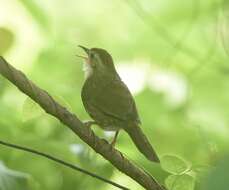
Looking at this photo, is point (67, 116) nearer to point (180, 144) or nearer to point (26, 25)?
point (180, 144)

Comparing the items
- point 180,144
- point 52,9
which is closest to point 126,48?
point 52,9

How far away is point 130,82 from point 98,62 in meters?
1.42

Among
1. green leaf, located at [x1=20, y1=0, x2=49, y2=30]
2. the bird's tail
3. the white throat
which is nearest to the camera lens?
the bird's tail

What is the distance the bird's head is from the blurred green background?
0.13 m

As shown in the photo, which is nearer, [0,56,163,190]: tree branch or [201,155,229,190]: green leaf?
[201,155,229,190]: green leaf

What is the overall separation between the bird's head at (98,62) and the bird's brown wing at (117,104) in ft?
0.91

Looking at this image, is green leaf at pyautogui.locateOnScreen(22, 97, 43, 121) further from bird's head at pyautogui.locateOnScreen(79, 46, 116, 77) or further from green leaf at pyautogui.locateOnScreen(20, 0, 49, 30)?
green leaf at pyautogui.locateOnScreen(20, 0, 49, 30)

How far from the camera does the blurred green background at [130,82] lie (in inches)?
70.0

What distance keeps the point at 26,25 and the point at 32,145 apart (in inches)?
71.0

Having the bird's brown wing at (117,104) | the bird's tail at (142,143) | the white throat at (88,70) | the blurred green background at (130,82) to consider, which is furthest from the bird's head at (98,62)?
the bird's tail at (142,143)

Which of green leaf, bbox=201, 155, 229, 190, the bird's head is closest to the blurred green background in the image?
green leaf, bbox=201, 155, 229, 190

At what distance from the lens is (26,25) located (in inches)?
137

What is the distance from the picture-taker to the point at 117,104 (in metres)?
1.81

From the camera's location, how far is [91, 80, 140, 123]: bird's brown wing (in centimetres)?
178
